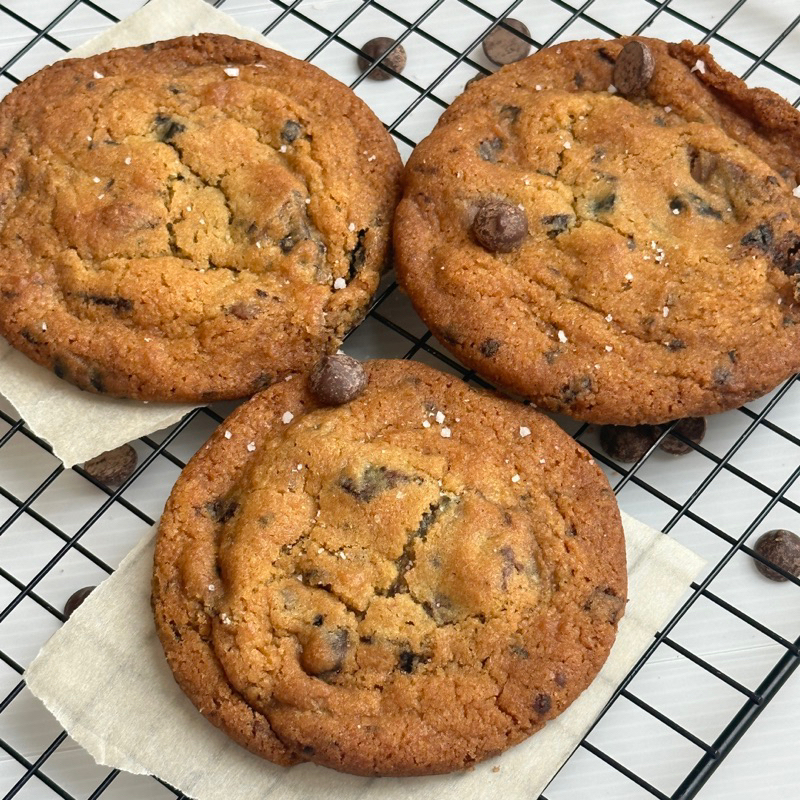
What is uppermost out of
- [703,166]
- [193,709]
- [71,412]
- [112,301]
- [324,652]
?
[703,166]

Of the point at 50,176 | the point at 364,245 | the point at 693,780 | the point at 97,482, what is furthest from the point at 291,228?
the point at 693,780

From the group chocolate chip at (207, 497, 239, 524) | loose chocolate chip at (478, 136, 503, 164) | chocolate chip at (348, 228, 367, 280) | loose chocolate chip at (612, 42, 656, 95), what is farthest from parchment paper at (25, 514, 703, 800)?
loose chocolate chip at (612, 42, 656, 95)

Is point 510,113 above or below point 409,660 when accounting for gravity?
above

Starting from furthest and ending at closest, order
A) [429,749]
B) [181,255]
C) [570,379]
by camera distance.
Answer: [181,255] < [570,379] < [429,749]

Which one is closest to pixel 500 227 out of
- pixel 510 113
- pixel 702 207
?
pixel 510 113

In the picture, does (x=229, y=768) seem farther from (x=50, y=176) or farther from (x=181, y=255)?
(x=50, y=176)

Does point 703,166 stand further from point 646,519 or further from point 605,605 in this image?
point 605,605
